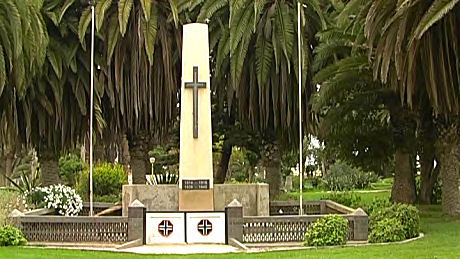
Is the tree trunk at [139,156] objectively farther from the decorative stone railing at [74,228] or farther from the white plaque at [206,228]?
the white plaque at [206,228]

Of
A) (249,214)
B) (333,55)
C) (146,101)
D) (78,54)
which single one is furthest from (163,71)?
(249,214)

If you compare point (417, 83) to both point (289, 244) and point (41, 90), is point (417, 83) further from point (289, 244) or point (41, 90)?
point (41, 90)

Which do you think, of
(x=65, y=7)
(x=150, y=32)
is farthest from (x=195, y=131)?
(x=65, y=7)

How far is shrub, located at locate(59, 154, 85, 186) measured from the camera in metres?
40.2

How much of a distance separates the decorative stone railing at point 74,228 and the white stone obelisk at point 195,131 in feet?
6.98

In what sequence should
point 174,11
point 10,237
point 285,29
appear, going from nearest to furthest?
point 10,237
point 285,29
point 174,11

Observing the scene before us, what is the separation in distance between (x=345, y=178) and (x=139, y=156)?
31296 millimetres

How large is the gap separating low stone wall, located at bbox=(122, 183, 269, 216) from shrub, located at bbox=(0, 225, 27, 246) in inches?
151

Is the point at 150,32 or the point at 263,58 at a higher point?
the point at 150,32

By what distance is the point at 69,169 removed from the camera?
4197 centimetres

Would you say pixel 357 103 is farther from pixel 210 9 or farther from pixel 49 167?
pixel 49 167

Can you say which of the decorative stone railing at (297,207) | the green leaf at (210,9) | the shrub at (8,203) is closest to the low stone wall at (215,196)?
the shrub at (8,203)

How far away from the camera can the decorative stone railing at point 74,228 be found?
1848 cm

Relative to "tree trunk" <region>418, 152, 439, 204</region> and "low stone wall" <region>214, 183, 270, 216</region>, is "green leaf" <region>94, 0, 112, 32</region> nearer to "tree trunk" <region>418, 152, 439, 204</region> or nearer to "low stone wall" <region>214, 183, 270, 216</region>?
"low stone wall" <region>214, 183, 270, 216</region>
